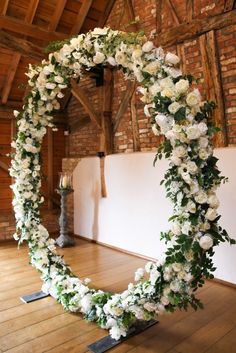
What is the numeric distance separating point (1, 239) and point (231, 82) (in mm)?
4585

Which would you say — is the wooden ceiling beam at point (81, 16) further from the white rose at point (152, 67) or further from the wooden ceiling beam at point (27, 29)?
the white rose at point (152, 67)

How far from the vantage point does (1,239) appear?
561 centimetres

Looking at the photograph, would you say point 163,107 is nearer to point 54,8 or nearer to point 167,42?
point 167,42

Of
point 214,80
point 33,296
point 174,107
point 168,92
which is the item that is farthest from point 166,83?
point 33,296

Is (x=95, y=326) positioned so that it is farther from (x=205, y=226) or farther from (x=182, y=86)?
(x=182, y=86)

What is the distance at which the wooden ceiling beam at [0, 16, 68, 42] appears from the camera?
455 centimetres

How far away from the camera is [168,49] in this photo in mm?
4414

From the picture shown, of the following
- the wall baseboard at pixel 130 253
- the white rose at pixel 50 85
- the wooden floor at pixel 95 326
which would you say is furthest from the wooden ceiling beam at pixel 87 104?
the wooden floor at pixel 95 326

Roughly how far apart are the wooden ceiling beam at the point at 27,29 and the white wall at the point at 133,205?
213 cm

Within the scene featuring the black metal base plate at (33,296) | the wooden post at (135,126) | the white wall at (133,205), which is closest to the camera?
the black metal base plate at (33,296)

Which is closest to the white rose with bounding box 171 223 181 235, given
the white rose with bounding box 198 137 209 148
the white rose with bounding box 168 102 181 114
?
the white rose with bounding box 198 137 209 148

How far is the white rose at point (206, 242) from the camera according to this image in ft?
6.76

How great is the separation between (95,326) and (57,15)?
4535 mm

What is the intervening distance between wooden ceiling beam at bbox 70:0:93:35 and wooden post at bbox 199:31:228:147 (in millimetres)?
2190
